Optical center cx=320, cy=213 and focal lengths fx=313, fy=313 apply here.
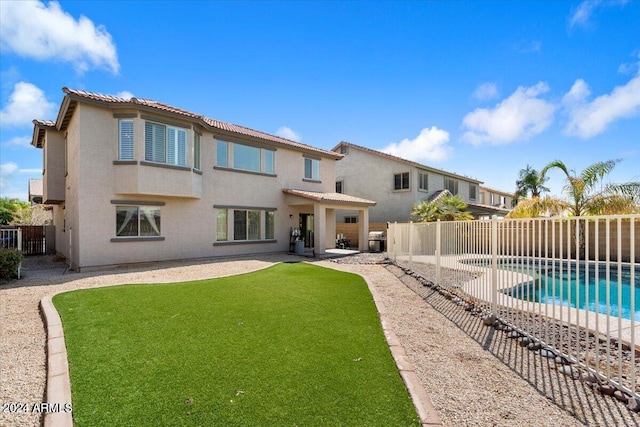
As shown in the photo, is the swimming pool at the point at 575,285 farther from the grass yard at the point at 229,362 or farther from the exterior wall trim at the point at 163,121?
the exterior wall trim at the point at 163,121

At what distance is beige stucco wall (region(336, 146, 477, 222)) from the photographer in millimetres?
29594

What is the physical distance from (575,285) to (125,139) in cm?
1703

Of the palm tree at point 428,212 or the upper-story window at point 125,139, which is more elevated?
the upper-story window at point 125,139

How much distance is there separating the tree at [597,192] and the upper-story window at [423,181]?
1220 cm

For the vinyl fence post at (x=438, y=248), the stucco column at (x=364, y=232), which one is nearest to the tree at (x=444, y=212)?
the stucco column at (x=364, y=232)

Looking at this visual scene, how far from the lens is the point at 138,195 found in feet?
49.9

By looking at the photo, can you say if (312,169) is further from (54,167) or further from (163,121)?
(54,167)

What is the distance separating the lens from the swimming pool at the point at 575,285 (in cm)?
468

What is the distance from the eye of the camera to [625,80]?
47.3ft

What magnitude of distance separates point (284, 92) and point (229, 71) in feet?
11.3

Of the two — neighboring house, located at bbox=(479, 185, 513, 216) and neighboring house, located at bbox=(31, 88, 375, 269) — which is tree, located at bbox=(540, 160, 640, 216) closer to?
neighboring house, located at bbox=(31, 88, 375, 269)

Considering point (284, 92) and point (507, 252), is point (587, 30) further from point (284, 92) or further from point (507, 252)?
point (284, 92)

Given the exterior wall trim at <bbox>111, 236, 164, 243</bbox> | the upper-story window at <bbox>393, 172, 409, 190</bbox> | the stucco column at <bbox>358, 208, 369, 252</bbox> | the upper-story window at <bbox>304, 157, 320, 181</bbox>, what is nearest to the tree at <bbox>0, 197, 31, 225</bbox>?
the exterior wall trim at <bbox>111, 236, 164, 243</bbox>

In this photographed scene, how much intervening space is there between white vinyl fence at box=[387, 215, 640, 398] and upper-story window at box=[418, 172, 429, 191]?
2025 cm
